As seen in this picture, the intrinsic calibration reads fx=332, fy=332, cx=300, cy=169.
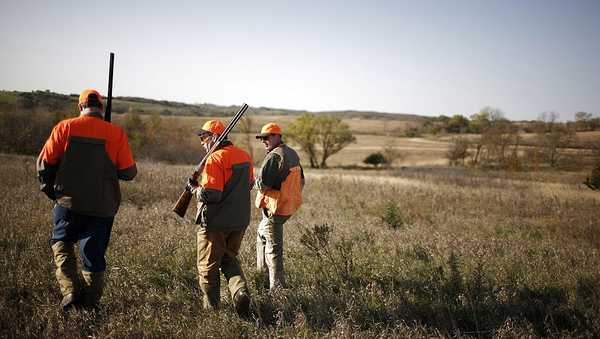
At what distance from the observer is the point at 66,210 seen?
3514 millimetres

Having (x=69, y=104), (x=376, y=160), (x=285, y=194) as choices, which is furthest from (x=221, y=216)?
(x=376, y=160)

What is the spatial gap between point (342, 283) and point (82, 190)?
3.32 meters

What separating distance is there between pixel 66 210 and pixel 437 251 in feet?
18.6

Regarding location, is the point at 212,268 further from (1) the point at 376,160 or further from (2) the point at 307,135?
(1) the point at 376,160

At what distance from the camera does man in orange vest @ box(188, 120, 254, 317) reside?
3623 millimetres

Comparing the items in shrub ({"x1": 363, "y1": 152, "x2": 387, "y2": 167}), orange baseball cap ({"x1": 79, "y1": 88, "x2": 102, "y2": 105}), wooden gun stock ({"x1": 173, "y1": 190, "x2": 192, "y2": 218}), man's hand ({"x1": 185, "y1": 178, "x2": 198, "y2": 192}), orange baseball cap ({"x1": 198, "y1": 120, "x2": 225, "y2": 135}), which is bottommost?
shrub ({"x1": 363, "y1": 152, "x2": 387, "y2": 167})

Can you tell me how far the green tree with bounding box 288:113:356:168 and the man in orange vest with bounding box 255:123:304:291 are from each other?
158 ft

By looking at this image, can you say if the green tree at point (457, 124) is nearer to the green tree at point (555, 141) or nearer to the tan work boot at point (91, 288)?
the green tree at point (555, 141)

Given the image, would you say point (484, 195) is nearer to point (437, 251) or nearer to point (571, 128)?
point (437, 251)

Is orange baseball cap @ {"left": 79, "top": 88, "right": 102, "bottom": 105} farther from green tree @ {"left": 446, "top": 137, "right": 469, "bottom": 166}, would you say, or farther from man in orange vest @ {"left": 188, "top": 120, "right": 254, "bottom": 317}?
green tree @ {"left": 446, "top": 137, "right": 469, "bottom": 166}

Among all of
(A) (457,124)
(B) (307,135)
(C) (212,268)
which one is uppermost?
(A) (457,124)

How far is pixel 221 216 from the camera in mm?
3744

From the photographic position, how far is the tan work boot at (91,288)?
357cm

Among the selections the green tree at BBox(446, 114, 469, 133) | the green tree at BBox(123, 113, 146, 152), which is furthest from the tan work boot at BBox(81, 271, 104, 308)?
the green tree at BBox(446, 114, 469, 133)
